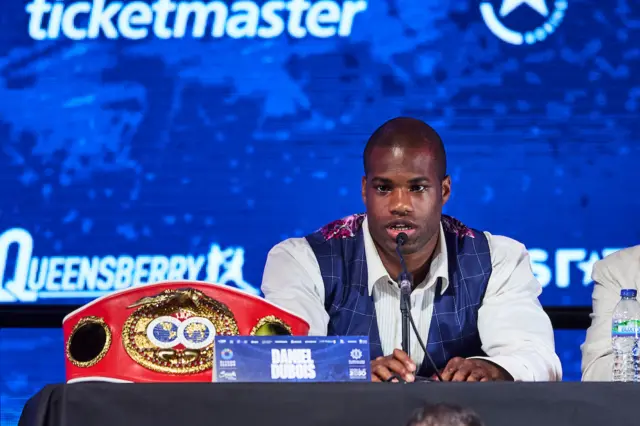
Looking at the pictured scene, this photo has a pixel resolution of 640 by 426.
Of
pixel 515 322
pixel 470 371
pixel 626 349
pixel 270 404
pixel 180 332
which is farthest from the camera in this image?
pixel 515 322

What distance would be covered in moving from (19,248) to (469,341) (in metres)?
1.67

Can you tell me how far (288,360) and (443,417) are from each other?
1.12ft

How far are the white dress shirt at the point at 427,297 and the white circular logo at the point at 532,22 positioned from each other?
1.00 metres

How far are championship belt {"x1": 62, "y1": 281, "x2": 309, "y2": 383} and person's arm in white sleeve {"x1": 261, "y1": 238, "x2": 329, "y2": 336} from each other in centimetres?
52

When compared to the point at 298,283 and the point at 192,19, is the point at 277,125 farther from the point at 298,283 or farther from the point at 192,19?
the point at 298,283

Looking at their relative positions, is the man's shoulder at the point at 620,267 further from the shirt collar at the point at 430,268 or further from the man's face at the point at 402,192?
the man's face at the point at 402,192

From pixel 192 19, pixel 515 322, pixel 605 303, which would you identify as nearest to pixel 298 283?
pixel 515 322

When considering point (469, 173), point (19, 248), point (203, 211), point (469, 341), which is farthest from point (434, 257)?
point (19, 248)

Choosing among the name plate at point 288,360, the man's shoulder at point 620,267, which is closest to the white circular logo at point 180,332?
the name plate at point 288,360

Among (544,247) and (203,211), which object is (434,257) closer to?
(544,247)

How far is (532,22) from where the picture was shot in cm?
371

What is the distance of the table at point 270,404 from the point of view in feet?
6.08

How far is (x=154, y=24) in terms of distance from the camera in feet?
12.3

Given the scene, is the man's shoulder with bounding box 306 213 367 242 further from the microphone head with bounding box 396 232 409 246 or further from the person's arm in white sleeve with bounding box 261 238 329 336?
the microphone head with bounding box 396 232 409 246
